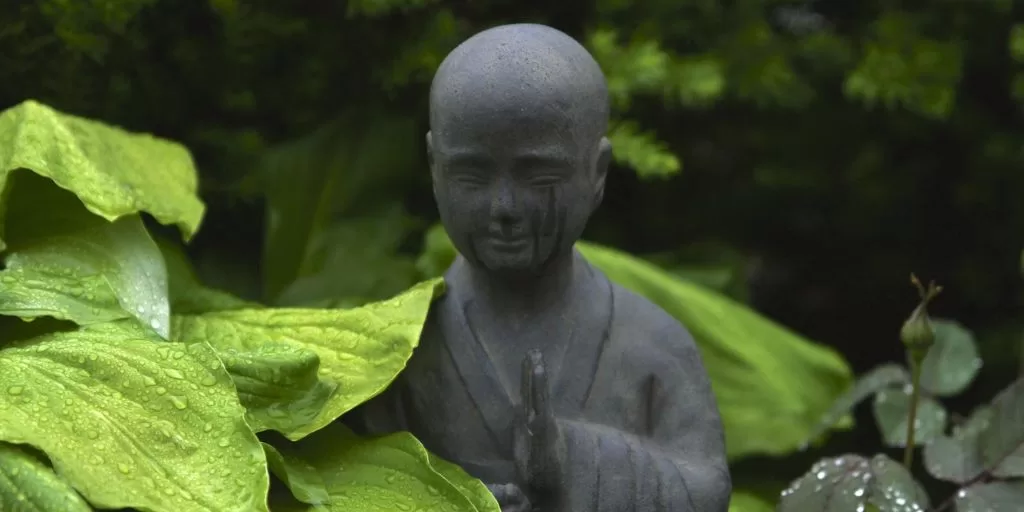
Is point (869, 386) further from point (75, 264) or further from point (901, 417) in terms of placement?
point (75, 264)

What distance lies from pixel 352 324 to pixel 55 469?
378mm

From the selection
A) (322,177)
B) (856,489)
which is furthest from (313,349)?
(322,177)

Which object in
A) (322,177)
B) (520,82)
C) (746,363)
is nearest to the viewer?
(520,82)

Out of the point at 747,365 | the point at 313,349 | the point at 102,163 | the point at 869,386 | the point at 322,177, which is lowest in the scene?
the point at 747,365

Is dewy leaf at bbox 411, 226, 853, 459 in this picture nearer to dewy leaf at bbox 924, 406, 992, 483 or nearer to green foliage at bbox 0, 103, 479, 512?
dewy leaf at bbox 924, 406, 992, 483

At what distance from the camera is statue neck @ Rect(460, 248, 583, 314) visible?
1236 mm

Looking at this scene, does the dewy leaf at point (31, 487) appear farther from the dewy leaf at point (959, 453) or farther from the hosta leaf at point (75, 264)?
the dewy leaf at point (959, 453)

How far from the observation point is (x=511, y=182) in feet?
3.69

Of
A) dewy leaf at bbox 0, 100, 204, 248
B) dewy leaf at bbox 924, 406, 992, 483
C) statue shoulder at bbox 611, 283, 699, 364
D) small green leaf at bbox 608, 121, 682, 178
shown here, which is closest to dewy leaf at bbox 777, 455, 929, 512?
dewy leaf at bbox 924, 406, 992, 483

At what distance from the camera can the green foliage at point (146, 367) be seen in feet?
3.32

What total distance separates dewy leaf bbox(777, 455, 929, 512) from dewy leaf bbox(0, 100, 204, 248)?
88 centimetres

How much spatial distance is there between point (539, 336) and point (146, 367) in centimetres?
43

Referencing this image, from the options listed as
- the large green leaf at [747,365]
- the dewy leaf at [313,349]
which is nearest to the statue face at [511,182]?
the dewy leaf at [313,349]

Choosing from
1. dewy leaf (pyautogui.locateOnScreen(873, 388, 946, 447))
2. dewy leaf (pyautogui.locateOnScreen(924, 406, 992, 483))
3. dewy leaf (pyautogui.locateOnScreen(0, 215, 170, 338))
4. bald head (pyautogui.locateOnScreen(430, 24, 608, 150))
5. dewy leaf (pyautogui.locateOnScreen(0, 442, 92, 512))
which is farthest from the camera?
dewy leaf (pyautogui.locateOnScreen(873, 388, 946, 447))
